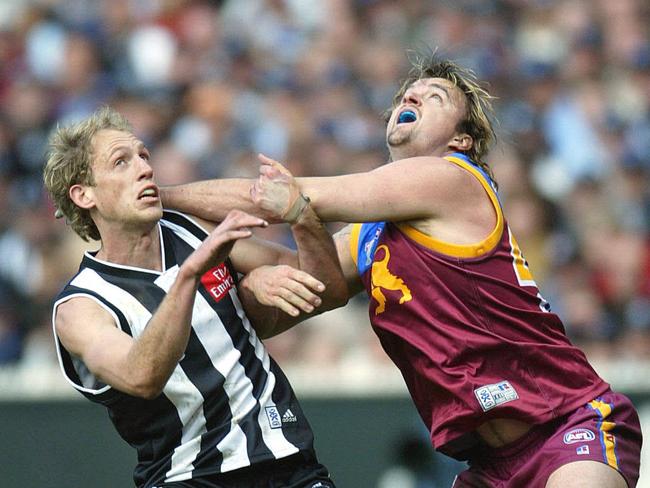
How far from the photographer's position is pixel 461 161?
5410mm

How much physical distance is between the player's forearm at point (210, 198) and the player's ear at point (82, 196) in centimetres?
35

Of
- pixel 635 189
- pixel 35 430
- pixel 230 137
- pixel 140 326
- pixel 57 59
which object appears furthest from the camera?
pixel 57 59

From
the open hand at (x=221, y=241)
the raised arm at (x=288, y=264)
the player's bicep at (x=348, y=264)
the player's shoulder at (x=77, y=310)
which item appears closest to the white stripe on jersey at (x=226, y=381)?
the raised arm at (x=288, y=264)

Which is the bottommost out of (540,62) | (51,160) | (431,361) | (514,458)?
(514,458)

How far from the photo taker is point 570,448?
16.6 ft

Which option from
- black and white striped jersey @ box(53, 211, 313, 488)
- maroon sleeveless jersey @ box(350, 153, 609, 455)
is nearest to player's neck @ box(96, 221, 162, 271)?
black and white striped jersey @ box(53, 211, 313, 488)

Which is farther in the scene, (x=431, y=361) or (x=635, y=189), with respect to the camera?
(x=635, y=189)

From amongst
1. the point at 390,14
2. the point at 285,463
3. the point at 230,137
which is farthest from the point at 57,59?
the point at 285,463

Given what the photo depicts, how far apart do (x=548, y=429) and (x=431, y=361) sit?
57 cm

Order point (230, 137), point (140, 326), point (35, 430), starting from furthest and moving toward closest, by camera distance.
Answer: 1. point (230, 137)
2. point (35, 430)
3. point (140, 326)

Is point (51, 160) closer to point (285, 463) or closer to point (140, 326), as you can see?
point (140, 326)

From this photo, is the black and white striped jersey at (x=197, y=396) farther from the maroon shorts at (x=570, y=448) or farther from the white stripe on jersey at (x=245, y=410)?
the maroon shorts at (x=570, y=448)

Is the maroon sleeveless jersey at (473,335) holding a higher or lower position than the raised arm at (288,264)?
lower

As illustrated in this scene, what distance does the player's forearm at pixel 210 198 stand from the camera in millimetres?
5531
